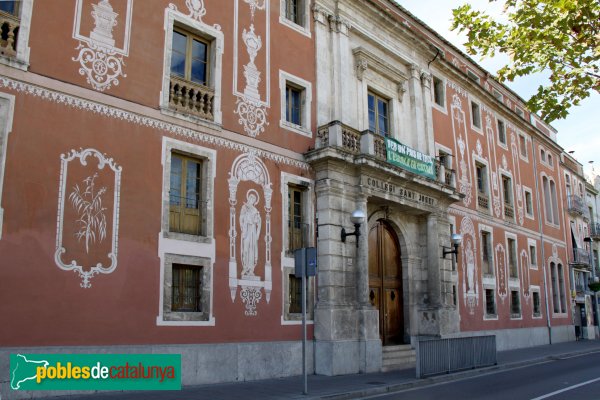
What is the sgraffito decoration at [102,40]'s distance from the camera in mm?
11883

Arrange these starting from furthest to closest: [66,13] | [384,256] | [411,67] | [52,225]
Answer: [411,67]
[384,256]
[66,13]
[52,225]

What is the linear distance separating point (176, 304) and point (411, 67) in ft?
46.3

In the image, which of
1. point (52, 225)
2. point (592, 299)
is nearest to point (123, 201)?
point (52, 225)

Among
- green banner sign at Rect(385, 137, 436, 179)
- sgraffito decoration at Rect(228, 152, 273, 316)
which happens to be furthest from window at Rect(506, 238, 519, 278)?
sgraffito decoration at Rect(228, 152, 273, 316)

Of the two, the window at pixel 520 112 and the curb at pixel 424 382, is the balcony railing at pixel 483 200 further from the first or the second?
the window at pixel 520 112

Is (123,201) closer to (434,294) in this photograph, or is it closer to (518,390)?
(518,390)

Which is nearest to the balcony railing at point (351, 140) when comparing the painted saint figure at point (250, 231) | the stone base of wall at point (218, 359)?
A: the painted saint figure at point (250, 231)

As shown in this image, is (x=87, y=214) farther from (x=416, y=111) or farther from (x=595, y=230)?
(x=595, y=230)

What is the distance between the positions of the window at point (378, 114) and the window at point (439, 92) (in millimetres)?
4612

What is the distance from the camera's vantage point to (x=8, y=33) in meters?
10.9

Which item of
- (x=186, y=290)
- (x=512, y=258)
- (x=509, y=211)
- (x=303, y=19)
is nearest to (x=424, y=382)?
(x=186, y=290)

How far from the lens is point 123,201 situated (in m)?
12.0

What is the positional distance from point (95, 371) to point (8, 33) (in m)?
6.90

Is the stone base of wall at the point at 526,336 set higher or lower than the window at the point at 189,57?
lower
